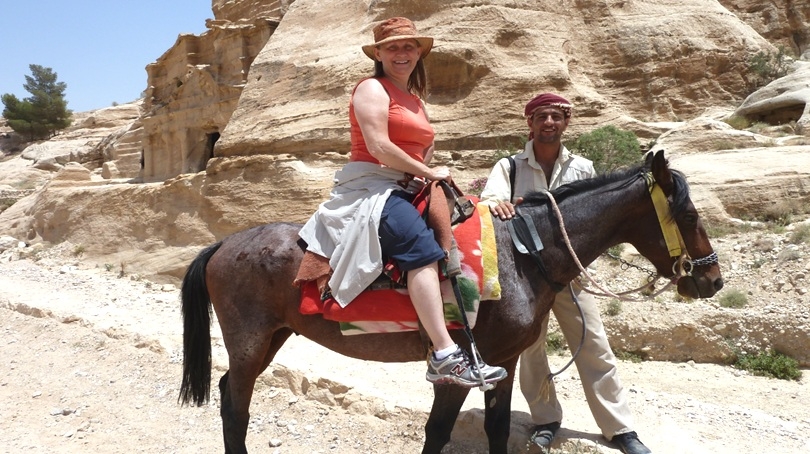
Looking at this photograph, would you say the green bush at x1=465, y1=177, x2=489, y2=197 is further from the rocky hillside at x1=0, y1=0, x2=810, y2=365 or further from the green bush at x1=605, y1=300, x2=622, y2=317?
the green bush at x1=605, y1=300, x2=622, y2=317

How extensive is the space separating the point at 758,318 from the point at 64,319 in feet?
28.6

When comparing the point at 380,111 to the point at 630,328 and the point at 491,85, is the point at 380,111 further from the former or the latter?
the point at 491,85

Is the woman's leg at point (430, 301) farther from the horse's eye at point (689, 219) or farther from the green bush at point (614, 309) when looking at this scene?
the green bush at point (614, 309)

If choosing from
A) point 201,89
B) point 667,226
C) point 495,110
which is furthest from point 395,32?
point 201,89

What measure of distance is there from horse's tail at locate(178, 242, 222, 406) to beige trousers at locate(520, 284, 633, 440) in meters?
2.15

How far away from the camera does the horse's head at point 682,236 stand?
2.73 metres

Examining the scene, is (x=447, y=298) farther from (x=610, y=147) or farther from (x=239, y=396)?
(x=610, y=147)

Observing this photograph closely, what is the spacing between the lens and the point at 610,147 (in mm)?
9250

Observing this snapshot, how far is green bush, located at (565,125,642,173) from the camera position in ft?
29.8

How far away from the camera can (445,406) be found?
290cm

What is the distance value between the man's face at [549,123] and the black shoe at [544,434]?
1840 millimetres

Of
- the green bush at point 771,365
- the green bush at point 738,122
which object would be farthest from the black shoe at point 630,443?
the green bush at point 738,122

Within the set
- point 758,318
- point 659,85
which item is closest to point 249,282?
point 758,318

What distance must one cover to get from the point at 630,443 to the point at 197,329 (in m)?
2.83
